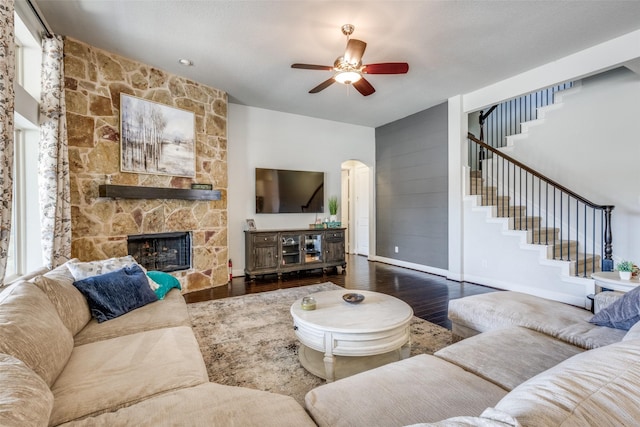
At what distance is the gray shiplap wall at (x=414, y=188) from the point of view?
5375mm

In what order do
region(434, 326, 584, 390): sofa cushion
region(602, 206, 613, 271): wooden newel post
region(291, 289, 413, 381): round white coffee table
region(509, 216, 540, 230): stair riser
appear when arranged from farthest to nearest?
region(509, 216, 540, 230): stair riser → region(602, 206, 613, 271): wooden newel post → region(291, 289, 413, 381): round white coffee table → region(434, 326, 584, 390): sofa cushion

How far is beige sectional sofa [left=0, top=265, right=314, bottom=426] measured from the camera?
0.98 meters

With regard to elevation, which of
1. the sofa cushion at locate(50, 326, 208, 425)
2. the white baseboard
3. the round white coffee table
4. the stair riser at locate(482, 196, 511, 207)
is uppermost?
the stair riser at locate(482, 196, 511, 207)

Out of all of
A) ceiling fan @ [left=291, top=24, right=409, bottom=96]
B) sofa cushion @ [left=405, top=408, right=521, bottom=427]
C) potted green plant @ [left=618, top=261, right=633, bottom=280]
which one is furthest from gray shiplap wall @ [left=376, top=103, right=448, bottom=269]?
sofa cushion @ [left=405, top=408, right=521, bottom=427]

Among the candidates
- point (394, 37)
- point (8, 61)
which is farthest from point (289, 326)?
point (394, 37)

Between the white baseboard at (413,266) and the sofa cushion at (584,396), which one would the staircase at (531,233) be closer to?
the white baseboard at (413,266)

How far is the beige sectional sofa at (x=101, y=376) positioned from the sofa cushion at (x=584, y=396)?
70 centimetres

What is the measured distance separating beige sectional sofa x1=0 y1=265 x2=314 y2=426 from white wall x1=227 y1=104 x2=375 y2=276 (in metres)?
3.38

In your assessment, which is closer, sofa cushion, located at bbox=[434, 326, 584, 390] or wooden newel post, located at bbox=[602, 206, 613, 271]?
sofa cushion, located at bbox=[434, 326, 584, 390]

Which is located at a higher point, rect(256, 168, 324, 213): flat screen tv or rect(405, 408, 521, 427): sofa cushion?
rect(256, 168, 324, 213): flat screen tv

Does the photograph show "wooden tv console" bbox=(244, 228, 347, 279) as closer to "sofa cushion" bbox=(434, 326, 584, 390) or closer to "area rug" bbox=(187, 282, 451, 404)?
"area rug" bbox=(187, 282, 451, 404)

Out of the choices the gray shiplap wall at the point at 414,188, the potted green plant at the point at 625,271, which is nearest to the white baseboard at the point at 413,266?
the gray shiplap wall at the point at 414,188

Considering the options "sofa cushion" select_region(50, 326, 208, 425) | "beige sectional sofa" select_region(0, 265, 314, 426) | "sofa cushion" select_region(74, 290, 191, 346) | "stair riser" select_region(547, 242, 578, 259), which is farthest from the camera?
"stair riser" select_region(547, 242, 578, 259)

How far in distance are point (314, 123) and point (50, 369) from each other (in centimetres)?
549
